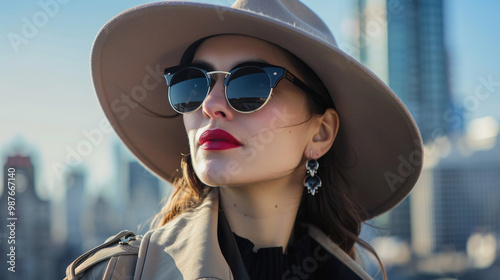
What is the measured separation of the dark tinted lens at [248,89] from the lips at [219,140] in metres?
0.10

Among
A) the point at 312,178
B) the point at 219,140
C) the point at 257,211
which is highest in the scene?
the point at 219,140

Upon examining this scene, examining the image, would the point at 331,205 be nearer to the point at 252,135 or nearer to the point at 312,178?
the point at 312,178

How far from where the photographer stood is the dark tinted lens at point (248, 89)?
1837mm

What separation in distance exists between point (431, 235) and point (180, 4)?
339ft

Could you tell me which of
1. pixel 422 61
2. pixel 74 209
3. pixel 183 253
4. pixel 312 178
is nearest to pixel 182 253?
pixel 183 253

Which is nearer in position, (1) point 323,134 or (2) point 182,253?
(2) point 182,253

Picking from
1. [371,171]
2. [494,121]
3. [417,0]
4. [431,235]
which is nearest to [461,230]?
[431,235]

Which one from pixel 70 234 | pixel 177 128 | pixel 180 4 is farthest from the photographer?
pixel 70 234

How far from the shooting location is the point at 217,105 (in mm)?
1829

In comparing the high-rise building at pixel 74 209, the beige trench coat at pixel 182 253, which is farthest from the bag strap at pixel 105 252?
the high-rise building at pixel 74 209

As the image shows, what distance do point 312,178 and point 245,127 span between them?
0.47m

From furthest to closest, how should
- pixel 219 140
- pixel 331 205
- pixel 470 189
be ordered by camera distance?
pixel 470 189
pixel 331 205
pixel 219 140

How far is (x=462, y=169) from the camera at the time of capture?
105625 millimetres

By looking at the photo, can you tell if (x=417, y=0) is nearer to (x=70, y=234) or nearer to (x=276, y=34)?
(x=70, y=234)
